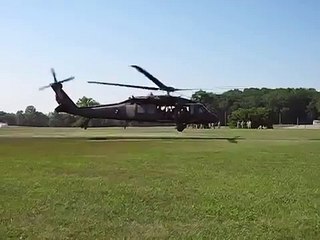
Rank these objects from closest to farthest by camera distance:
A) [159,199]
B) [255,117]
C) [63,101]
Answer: [159,199] → [63,101] → [255,117]

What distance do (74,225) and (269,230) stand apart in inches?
115

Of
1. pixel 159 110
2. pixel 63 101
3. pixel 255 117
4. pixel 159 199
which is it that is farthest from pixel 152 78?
pixel 255 117

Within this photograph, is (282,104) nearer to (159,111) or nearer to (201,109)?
(201,109)

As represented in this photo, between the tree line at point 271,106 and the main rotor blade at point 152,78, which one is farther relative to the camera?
the tree line at point 271,106

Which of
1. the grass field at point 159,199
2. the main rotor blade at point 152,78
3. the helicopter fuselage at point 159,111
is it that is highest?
A: the main rotor blade at point 152,78

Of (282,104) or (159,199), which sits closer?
(159,199)

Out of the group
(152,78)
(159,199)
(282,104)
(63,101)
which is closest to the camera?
(159,199)

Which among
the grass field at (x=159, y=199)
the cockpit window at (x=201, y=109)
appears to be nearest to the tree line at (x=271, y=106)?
the cockpit window at (x=201, y=109)

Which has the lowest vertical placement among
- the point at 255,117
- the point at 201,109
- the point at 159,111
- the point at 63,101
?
the point at 159,111

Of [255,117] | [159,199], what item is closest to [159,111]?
[159,199]

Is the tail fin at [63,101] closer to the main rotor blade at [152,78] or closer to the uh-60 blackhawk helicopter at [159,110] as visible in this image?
the uh-60 blackhawk helicopter at [159,110]

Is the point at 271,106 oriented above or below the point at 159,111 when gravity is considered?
above

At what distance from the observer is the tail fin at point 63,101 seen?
144 feet

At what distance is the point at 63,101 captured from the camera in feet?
145
